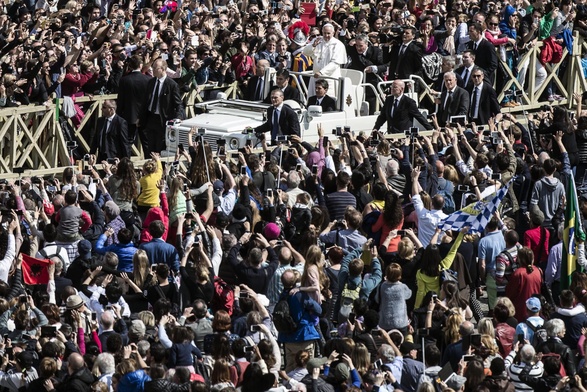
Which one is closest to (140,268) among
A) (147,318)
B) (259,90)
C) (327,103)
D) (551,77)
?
(147,318)

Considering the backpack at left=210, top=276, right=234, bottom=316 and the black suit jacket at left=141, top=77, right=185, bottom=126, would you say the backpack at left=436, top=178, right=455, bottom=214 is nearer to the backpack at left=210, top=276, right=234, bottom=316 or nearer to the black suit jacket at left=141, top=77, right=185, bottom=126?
the backpack at left=210, top=276, right=234, bottom=316

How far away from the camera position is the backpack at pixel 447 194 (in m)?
24.2

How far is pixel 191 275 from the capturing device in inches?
838

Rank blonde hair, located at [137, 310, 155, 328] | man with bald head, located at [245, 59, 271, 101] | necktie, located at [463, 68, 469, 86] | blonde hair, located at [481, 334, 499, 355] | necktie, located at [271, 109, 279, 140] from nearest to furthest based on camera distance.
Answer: blonde hair, located at [481, 334, 499, 355] < blonde hair, located at [137, 310, 155, 328] < necktie, located at [271, 109, 279, 140] < necktie, located at [463, 68, 469, 86] < man with bald head, located at [245, 59, 271, 101]

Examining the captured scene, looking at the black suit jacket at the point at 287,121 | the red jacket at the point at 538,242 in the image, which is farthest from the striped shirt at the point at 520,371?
the black suit jacket at the point at 287,121

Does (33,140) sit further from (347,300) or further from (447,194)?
(347,300)

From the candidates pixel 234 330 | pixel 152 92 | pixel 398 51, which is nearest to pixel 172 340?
pixel 234 330

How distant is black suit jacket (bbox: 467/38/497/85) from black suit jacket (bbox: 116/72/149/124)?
5.37 m

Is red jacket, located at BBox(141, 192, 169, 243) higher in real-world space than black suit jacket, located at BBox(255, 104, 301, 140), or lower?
lower

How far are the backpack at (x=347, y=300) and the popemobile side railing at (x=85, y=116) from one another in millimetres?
7053

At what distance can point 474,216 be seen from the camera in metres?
22.1

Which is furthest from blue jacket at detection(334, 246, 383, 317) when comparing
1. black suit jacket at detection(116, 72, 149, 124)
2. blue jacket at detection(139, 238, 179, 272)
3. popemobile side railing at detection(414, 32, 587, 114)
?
popemobile side railing at detection(414, 32, 587, 114)

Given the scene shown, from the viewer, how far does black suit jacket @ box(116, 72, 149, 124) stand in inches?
1160

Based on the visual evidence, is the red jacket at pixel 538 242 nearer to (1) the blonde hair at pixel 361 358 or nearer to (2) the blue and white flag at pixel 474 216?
(2) the blue and white flag at pixel 474 216
